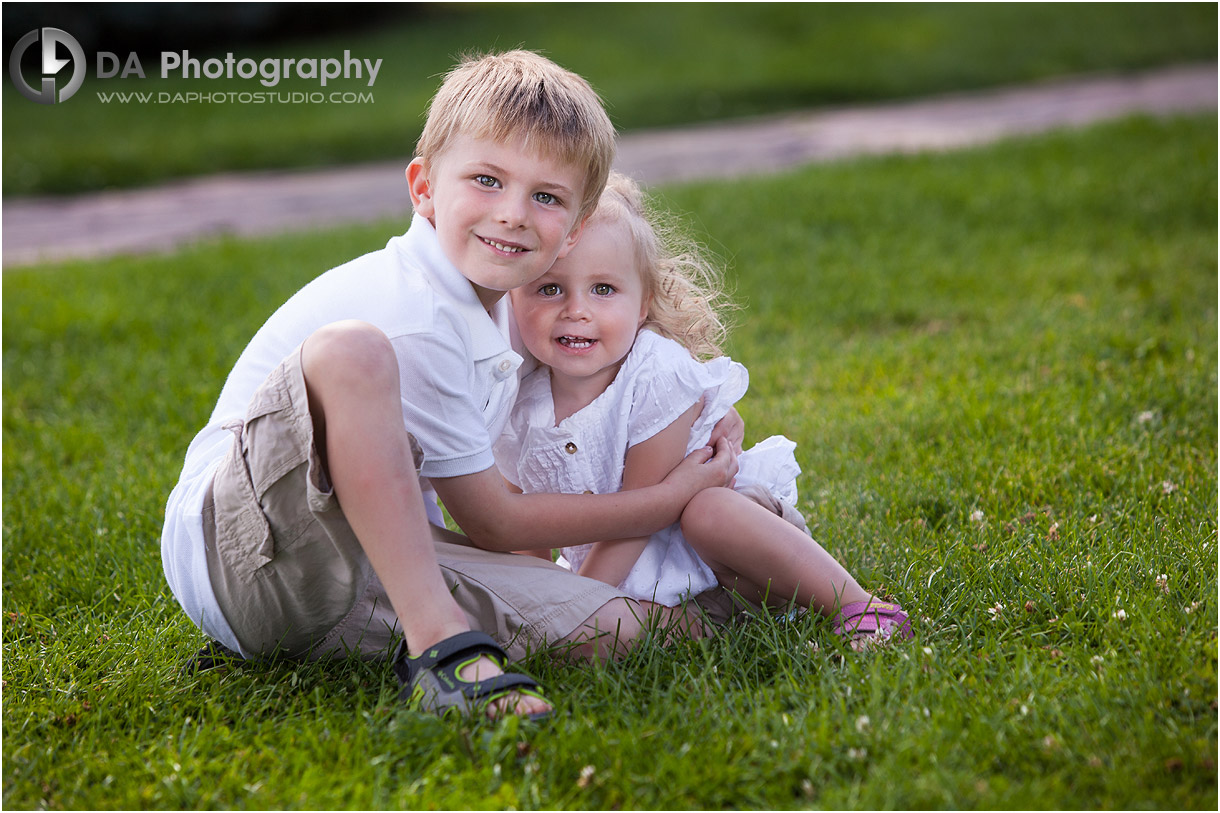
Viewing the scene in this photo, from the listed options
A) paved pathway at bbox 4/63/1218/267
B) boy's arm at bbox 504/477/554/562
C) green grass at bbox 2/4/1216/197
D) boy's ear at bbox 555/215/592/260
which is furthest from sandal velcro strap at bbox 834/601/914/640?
green grass at bbox 2/4/1216/197

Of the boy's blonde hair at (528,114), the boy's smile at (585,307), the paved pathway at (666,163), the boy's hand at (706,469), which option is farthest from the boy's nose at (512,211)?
the paved pathway at (666,163)

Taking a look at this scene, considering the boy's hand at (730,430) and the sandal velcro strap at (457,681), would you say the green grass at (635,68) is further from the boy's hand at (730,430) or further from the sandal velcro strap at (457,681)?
the sandal velcro strap at (457,681)

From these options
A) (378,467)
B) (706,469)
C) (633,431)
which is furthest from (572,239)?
(378,467)

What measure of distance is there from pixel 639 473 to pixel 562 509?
21cm

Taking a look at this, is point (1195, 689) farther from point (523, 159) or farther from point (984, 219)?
point (984, 219)

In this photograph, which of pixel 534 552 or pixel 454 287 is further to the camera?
pixel 534 552

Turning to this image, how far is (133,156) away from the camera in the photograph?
30.3ft

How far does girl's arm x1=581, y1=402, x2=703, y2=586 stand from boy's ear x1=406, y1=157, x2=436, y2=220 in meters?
0.63

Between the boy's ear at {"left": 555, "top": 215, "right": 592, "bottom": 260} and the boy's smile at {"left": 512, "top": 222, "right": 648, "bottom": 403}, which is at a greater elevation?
the boy's ear at {"left": 555, "top": 215, "right": 592, "bottom": 260}

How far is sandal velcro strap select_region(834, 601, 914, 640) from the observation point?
84.2 inches

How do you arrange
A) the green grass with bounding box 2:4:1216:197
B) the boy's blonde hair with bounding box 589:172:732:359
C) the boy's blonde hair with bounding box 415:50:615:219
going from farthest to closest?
the green grass with bounding box 2:4:1216:197, the boy's blonde hair with bounding box 589:172:732:359, the boy's blonde hair with bounding box 415:50:615:219

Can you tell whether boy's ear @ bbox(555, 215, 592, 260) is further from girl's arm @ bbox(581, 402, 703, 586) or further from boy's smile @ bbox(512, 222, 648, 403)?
girl's arm @ bbox(581, 402, 703, 586)

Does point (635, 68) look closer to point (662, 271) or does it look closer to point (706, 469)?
point (662, 271)

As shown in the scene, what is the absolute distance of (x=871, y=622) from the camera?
85.0 inches
